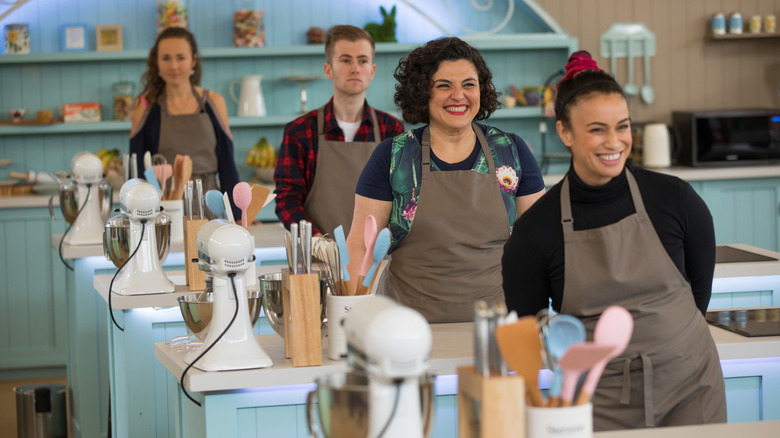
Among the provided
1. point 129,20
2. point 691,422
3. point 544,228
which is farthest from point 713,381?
point 129,20

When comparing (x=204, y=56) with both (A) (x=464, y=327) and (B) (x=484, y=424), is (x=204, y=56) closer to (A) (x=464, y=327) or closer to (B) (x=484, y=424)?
(A) (x=464, y=327)

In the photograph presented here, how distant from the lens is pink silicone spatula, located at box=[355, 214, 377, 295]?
5.95ft

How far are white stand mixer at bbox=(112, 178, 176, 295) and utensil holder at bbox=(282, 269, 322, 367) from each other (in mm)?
729

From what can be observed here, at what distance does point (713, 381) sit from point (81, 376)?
7.60 ft

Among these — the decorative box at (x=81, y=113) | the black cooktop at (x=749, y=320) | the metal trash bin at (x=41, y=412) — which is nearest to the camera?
the black cooktop at (x=749, y=320)

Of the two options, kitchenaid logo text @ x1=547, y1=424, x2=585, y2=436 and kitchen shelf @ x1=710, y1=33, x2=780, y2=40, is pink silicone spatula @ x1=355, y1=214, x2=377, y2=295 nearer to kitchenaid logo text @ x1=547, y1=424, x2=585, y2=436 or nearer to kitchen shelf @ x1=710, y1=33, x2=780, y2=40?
kitchenaid logo text @ x1=547, y1=424, x2=585, y2=436

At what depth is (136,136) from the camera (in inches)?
162

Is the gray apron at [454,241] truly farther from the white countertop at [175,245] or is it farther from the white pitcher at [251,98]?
the white pitcher at [251,98]

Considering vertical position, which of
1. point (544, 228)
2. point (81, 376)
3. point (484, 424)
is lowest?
point (81, 376)

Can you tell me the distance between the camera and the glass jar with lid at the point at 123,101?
5.24 metres

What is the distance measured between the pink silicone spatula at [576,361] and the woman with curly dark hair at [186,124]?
2980 mm

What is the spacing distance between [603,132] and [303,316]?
2.15 ft

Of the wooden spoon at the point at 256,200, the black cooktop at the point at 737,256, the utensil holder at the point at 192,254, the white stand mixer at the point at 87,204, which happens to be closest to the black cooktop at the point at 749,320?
the black cooktop at the point at 737,256

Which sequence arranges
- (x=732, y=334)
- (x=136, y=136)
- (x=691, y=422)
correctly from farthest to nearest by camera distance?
(x=136, y=136) → (x=732, y=334) → (x=691, y=422)
